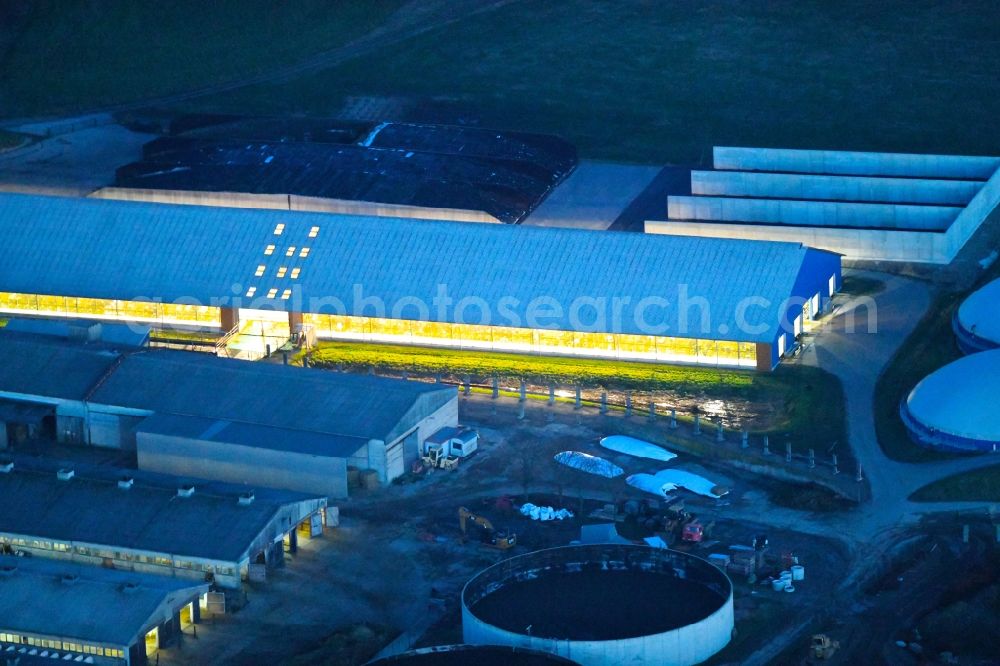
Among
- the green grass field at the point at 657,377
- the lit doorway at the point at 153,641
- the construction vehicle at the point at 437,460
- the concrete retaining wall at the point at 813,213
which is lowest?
the lit doorway at the point at 153,641

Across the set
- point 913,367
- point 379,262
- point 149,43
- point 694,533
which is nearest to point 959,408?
point 913,367

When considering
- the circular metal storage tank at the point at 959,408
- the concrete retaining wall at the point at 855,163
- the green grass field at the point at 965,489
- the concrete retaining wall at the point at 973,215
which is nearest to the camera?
the green grass field at the point at 965,489

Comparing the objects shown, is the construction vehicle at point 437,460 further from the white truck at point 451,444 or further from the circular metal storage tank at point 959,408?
the circular metal storage tank at point 959,408

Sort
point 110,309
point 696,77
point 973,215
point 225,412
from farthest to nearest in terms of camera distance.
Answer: point 696,77
point 973,215
point 110,309
point 225,412

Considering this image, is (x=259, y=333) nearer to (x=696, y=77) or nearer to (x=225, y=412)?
(x=225, y=412)

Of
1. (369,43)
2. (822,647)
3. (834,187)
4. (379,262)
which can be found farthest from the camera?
(369,43)

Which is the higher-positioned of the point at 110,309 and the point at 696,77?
the point at 696,77

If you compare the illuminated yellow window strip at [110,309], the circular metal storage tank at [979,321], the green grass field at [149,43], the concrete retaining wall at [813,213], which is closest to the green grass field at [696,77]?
the green grass field at [149,43]

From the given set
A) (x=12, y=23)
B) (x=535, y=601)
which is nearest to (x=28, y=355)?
(x=535, y=601)
